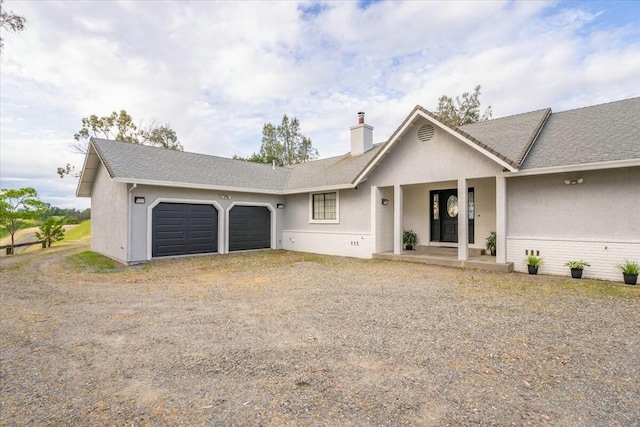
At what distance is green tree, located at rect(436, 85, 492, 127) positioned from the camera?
28328 millimetres

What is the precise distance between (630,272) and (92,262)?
1612 centimetres

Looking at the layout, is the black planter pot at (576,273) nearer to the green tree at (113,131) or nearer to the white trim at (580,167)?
the white trim at (580,167)

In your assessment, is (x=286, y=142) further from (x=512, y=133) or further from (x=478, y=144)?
(x=478, y=144)

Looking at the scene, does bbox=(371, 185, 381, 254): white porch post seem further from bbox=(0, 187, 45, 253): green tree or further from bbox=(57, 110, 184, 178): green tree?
bbox=(57, 110, 184, 178): green tree

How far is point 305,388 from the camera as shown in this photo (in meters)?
3.14

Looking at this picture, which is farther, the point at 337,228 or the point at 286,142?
the point at 286,142

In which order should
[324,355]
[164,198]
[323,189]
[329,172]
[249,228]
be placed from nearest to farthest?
1. [324,355]
2. [164,198]
3. [323,189]
4. [249,228]
5. [329,172]

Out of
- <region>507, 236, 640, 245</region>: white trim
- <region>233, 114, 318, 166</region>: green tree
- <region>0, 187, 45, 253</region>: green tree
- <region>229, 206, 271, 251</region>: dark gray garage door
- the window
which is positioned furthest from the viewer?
<region>233, 114, 318, 166</region>: green tree

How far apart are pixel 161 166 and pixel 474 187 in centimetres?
1186

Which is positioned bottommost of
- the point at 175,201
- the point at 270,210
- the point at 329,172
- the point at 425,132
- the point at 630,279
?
the point at 630,279

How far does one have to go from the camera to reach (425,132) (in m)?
11.1

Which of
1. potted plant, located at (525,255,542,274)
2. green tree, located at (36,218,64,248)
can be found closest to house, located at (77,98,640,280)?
potted plant, located at (525,255,542,274)

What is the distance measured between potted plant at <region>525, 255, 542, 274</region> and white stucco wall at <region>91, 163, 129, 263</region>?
41.9 ft

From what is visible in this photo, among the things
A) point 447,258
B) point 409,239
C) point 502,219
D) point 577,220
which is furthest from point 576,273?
point 409,239
